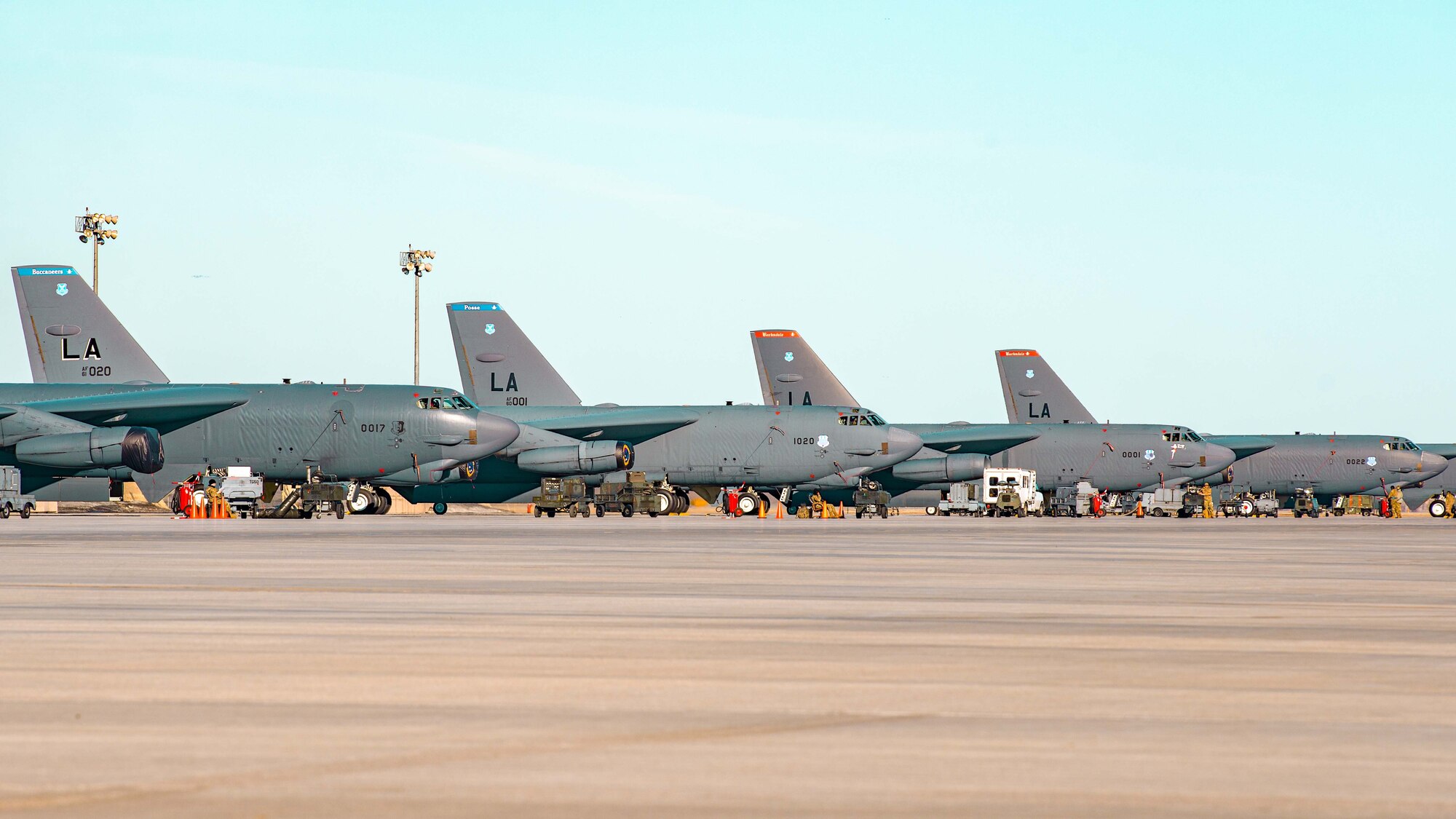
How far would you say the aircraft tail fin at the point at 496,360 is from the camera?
261 ft

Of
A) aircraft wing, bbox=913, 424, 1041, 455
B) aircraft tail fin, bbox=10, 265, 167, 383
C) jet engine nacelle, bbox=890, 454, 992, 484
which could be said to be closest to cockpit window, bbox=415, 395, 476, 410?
aircraft tail fin, bbox=10, 265, 167, 383

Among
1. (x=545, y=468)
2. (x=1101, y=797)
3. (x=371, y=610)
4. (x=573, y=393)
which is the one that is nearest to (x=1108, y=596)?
(x=371, y=610)

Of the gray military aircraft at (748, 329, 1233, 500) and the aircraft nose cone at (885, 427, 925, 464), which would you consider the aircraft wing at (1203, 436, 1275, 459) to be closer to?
the gray military aircraft at (748, 329, 1233, 500)

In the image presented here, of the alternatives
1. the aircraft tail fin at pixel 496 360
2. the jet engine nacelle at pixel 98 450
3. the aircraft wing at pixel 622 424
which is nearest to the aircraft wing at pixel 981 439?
the aircraft wing at pixel 622 424

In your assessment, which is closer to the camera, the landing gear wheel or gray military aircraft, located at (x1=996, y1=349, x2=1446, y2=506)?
the landing gear wheel

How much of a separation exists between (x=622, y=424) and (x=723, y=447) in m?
4.64

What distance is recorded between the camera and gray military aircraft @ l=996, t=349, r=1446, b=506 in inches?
3718

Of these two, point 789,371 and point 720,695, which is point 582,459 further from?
point 720,695

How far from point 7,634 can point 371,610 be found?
4.04 meters

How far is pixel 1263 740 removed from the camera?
895 centimetres

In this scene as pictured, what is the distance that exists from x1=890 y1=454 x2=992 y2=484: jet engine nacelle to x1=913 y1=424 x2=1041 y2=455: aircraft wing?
71.4 inches

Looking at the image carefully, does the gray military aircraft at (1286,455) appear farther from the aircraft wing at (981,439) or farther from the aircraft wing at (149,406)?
the aircraft wing at (149,406)

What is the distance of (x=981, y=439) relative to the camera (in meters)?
85.7

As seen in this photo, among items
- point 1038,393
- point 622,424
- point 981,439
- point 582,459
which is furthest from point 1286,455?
point 582,459
